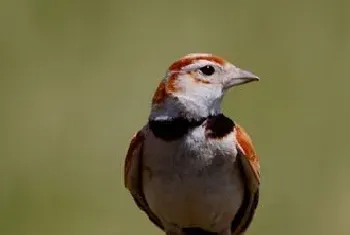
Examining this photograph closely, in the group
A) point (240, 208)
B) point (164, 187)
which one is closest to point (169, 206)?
point (164, 187)

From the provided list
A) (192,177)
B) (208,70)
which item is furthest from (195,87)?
(192,177)

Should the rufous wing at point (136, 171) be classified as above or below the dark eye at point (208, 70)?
below

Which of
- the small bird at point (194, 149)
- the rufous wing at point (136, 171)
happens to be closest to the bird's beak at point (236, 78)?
the small bird at point (194, 149)

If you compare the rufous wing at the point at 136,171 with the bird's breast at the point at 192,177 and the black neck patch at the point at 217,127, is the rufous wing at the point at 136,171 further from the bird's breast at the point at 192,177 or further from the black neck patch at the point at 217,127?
the black neck patch at the point at 217,127

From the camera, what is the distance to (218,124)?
5.62ft

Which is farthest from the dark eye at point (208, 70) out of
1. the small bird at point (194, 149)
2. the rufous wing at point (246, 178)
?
the rufous wing at point (246, 178)

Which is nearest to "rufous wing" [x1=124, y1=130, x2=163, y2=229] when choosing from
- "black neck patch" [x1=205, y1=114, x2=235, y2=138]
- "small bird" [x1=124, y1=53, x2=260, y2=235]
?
"small bird" [x1=124, y1=53, x2=260, y2=235]

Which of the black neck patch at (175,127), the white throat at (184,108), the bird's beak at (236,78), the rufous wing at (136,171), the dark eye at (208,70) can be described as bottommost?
the rufous wing at (136,171)

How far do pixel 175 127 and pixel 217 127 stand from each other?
73 mm

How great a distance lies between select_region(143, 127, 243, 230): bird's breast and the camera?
5.59 ft

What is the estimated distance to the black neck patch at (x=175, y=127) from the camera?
1704mm

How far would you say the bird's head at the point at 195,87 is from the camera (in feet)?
5.61

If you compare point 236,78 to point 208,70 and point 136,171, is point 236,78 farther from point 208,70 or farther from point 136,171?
point 136,171

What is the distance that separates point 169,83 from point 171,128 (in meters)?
0.08
